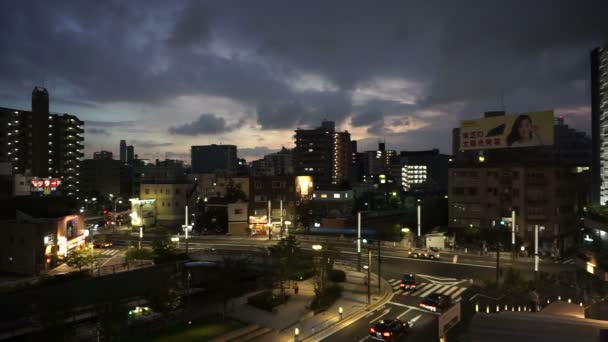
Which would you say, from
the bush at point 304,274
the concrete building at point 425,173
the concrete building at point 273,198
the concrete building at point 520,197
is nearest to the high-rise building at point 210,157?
the concrete building at point 425,173

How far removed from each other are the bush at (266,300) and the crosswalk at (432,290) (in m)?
10.4

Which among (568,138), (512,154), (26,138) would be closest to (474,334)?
(512,154)

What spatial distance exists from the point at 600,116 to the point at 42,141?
119 m

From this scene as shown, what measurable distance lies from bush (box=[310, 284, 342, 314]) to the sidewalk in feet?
1.20

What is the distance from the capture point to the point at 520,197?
5794 centimetres

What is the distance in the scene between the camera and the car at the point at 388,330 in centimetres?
2460

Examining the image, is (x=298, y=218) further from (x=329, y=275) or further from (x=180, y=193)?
(x=329, y=275)

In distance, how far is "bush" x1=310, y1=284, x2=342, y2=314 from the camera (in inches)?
1255

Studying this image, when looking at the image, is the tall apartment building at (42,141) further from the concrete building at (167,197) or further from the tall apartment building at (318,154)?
the tall apartment building at (318,154)

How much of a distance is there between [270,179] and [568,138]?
88.7 metres

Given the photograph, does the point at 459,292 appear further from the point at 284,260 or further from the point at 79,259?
the point at 79,259

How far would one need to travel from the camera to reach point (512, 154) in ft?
228

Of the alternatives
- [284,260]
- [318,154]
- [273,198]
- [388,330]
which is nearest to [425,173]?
[318,154]

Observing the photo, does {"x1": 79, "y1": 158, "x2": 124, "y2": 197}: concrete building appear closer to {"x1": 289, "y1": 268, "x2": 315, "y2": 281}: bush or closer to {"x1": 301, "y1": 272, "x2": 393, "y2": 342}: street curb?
{"x1": 289, "y1": 268, "x2": 315, "y2": 281}: bush
